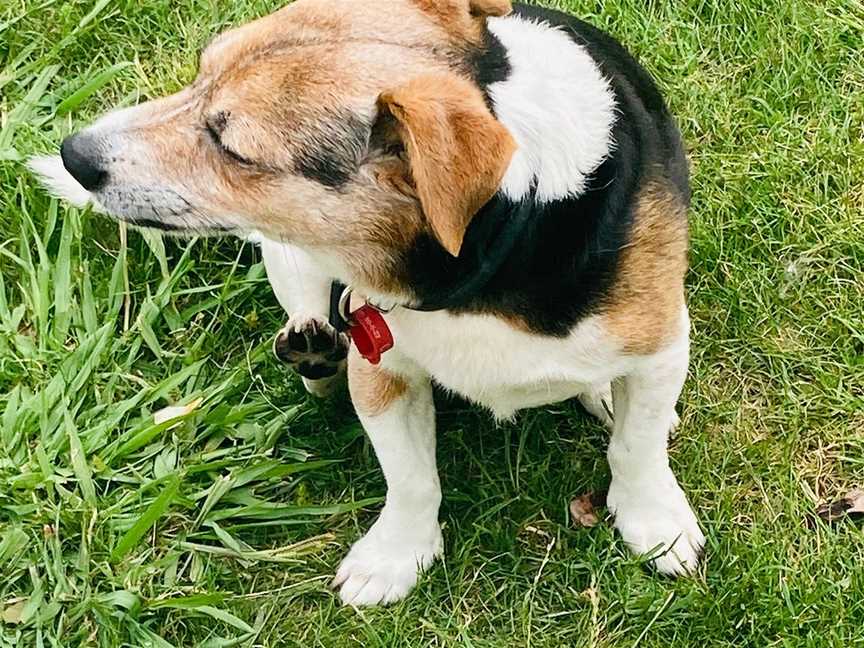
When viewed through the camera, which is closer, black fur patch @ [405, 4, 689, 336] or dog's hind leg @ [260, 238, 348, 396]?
black fur patch @ [405, 4, 689, 336]

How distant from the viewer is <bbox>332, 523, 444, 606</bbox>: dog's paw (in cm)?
385

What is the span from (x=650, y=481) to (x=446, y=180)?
157cm

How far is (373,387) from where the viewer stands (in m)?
3.57

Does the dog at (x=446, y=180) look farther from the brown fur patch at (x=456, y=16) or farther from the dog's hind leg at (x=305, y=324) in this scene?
the dog's hind leg at (x=305, y=324)

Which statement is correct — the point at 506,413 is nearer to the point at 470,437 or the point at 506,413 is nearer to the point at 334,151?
the point at 470,437

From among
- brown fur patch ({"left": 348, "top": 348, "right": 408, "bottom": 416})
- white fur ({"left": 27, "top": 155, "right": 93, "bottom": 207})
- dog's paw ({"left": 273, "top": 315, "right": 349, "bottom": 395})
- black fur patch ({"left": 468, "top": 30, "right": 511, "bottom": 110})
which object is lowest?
dog's paw ({"left": 273, "top": 315, "right": 349, "bottom": 395})

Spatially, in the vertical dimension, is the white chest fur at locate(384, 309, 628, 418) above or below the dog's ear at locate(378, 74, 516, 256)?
below

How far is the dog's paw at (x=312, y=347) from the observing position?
13.0 ft

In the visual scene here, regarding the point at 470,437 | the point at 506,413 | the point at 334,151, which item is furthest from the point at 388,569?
the point at 334,151

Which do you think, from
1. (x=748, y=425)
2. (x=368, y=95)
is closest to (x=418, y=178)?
(x=368, y=95)

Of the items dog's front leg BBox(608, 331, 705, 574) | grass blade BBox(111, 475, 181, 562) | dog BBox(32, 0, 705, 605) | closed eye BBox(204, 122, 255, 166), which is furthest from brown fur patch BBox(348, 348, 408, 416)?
closed eye BBox(204, 122, 255, 166)

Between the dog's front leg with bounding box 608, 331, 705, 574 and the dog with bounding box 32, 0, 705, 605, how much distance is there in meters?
0.04

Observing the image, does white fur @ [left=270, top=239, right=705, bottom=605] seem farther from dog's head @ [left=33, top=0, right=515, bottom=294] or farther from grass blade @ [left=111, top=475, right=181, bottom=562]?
grass blade @ [left=111, top=475, right=181, bottom=562]

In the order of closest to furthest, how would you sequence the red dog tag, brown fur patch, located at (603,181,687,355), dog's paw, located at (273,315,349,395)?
brown fur patch, located at (603,181,687,355) < the red dog tag < dog's paw, located at (273,315,349,395)
